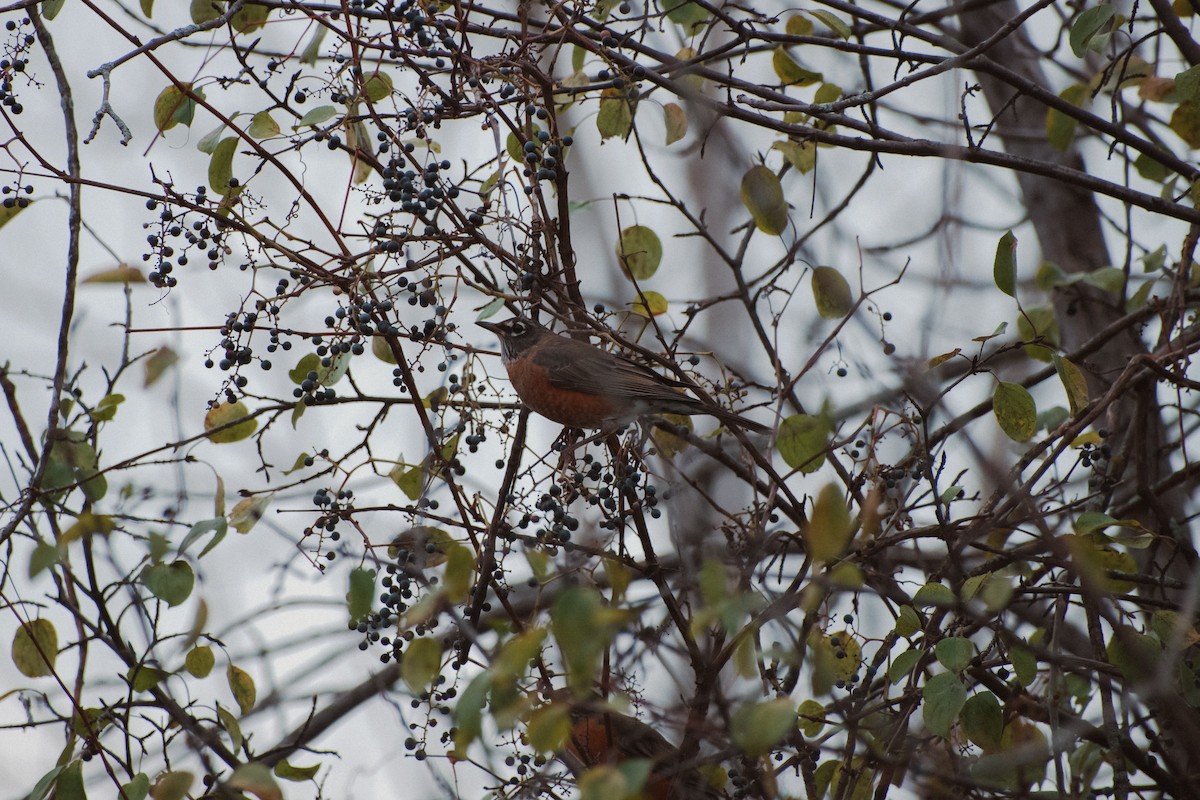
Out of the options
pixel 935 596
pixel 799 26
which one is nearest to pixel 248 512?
pixel 935 596

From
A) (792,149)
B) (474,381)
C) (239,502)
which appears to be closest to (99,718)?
(239,502)

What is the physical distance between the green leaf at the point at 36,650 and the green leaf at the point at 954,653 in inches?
92.4

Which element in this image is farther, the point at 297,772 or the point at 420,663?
the point at 297,772

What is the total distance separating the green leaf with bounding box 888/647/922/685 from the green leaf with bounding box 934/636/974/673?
15 centimetres

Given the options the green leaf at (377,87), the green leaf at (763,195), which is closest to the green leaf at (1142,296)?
the green leaf at (763,195)

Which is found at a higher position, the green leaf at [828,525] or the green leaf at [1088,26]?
the green leaf at [1088,26]

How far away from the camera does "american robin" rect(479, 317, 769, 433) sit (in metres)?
3.97

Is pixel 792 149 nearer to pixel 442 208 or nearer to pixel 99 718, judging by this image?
pixel 442 208

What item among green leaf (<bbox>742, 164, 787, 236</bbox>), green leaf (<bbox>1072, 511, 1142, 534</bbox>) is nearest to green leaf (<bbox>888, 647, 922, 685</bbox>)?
green leaf (<bbox>1072, 511, 1142, 534</bbox>)

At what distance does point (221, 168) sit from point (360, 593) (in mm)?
1610

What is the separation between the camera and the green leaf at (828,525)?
1733 mm

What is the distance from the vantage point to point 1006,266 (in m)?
2.94

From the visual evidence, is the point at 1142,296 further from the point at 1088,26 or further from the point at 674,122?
the point at 674,122

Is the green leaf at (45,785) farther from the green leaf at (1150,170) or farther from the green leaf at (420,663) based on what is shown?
the green leaf at (1150,170)
